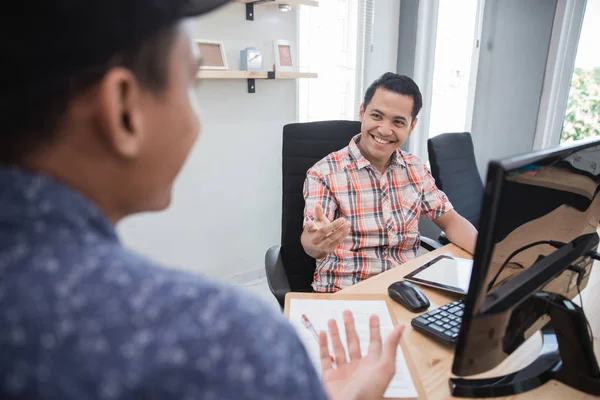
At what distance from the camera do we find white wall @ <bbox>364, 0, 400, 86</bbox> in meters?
2.80

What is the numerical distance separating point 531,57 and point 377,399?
298cm

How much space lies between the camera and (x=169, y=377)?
29 centimetres

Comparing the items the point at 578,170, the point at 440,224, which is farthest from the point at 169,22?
the point at 440,224

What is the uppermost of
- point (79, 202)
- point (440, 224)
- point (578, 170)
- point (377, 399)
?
point (79, 202)

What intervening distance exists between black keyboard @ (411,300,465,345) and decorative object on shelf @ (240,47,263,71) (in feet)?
5.28

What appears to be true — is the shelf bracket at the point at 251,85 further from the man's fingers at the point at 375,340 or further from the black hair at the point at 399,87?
the man's fingers at the point at 375,340

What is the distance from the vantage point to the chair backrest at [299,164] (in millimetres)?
1689

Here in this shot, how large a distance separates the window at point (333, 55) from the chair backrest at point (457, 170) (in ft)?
2.43

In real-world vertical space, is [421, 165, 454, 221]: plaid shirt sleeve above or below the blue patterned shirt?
below

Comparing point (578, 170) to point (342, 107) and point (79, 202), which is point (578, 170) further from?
point (342, 107)

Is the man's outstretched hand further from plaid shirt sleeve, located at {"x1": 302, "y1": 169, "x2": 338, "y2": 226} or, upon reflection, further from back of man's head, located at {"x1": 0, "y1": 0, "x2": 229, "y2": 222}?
back of man's head, located at {"x1": 0, "y1": 0, "x2": 229, "y2": 222}

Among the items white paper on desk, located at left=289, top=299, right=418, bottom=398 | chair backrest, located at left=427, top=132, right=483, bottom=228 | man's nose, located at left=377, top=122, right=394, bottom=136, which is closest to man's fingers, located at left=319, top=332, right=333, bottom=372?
white paper on desk, located at left=289, top=299, right=418, bottom=398

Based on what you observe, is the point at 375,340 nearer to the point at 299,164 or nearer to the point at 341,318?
the point at 341,318

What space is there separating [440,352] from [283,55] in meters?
1.87
